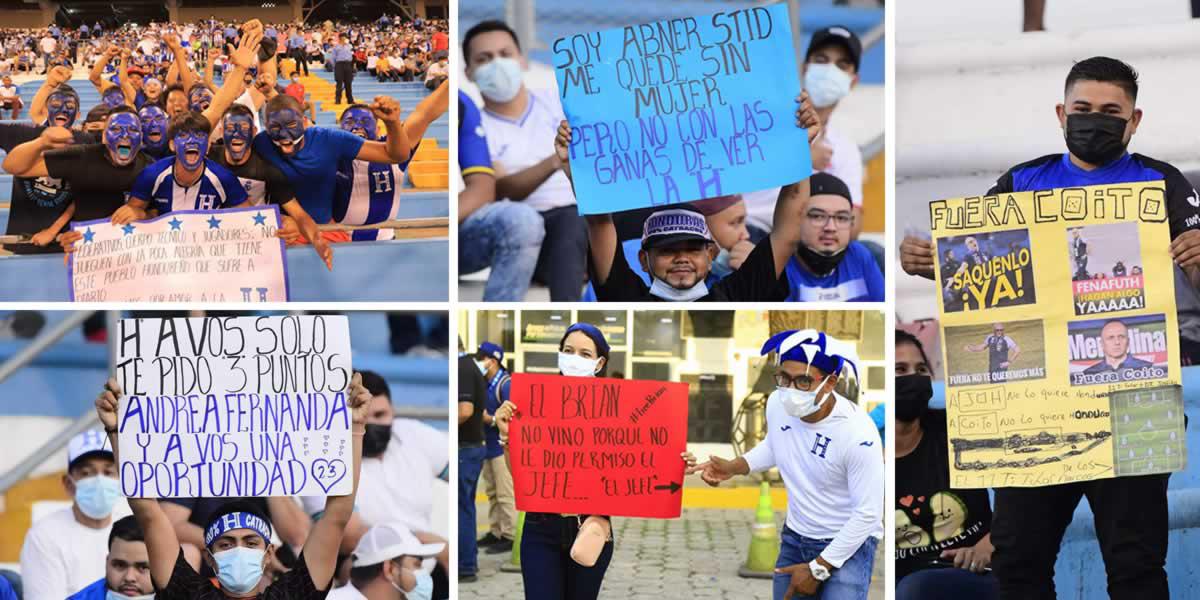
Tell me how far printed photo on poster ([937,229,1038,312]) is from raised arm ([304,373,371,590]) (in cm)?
193

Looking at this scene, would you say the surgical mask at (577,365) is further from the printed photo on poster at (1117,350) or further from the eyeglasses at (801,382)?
the printed photo on poster at (1117,350)

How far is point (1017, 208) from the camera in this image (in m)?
4.90

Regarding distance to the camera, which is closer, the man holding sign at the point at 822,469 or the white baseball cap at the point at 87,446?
the man holding sign at the point at 822,469

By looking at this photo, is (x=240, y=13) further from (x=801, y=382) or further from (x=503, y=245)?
(x=801, y=382)

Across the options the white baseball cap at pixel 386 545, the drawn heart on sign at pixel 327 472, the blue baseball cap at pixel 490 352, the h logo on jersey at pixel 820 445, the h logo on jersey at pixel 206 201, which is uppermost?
the h logo on jersey at pixel 206 201

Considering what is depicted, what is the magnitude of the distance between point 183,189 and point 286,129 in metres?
A: 0.38

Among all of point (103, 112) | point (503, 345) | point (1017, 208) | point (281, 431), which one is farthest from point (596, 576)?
point (103, 112)

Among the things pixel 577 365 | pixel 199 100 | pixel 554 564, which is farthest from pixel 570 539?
pixel 199 100

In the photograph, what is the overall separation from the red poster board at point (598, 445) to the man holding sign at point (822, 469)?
0.30 m

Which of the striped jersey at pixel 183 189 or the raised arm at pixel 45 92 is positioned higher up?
the raised arm at pixel 45 92

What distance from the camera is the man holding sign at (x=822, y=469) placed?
4.80m

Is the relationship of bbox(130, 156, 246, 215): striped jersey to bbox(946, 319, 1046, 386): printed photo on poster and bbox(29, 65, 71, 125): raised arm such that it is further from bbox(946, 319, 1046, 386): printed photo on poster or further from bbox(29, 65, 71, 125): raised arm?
bbox(946, 319, 1046, 386): printed photo on poster

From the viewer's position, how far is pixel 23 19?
493 cm

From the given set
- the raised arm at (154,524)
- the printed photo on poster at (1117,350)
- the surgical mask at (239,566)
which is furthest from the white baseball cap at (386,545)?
the printed photo on poster at (1117,350)
